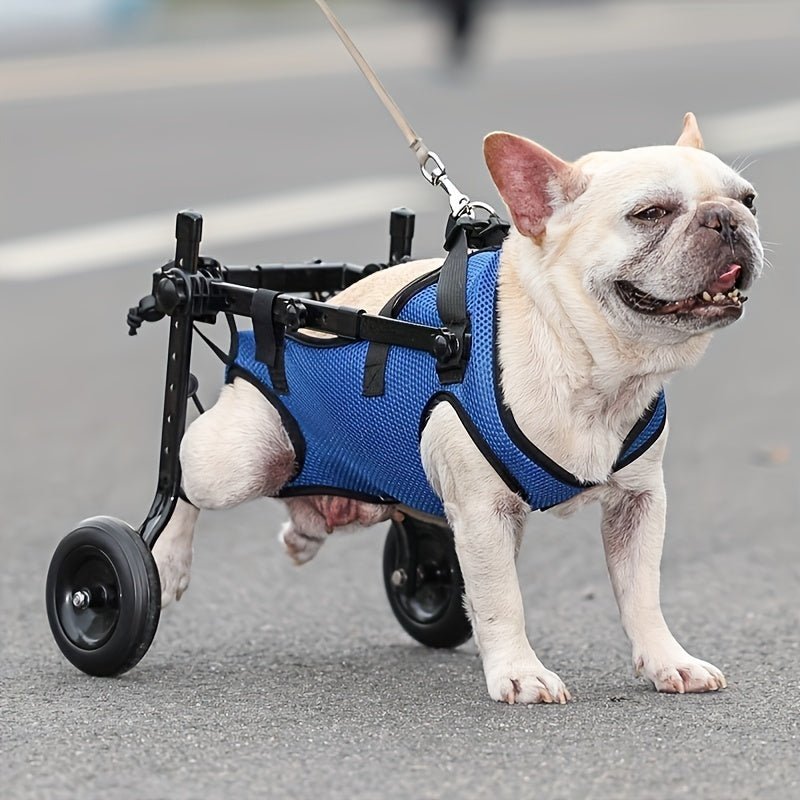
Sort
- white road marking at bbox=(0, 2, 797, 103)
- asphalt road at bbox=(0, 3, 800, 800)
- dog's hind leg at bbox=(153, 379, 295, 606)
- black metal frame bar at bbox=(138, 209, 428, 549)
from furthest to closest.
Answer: white road marking at bbox=(0, 2, 797, 103) → dog's hind leg at bbox=(153, 379, 295, 606) → black metal frame bar at bbox=(138, 209, 428, 549) → asphalt road at bbox=(0, 3, 800, 800)

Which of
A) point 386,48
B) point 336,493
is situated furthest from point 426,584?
point 386,48

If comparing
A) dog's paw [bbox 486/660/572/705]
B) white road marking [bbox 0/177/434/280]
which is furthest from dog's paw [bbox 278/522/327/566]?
white road marking [bbox 0/177/434/280]

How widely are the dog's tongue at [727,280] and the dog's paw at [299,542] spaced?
138 centimetres

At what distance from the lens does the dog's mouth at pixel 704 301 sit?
3.79 meters

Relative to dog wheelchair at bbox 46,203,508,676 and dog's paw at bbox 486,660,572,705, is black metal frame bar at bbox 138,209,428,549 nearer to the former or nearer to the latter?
dog wheelchair at bbox 46,203,508,676

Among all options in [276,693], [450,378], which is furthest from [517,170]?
[276,693]

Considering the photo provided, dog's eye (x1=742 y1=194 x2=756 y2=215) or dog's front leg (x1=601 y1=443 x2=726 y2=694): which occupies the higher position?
dog's eye (x1=742 y1=194 x2=756 y2=215)

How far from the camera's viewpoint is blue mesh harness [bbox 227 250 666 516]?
13.0ft

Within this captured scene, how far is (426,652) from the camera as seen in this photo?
4.73 meters

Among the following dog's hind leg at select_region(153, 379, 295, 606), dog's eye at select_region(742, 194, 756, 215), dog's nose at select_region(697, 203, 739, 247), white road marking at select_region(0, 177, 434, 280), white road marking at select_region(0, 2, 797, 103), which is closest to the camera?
dog's nose at select_region(697, 203, 739, 247)

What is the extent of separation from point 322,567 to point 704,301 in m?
2.18

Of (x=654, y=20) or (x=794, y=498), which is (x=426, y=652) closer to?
Result: (x=794, y=498)

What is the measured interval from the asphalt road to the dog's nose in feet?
3.39

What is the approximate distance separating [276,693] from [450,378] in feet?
2.79
